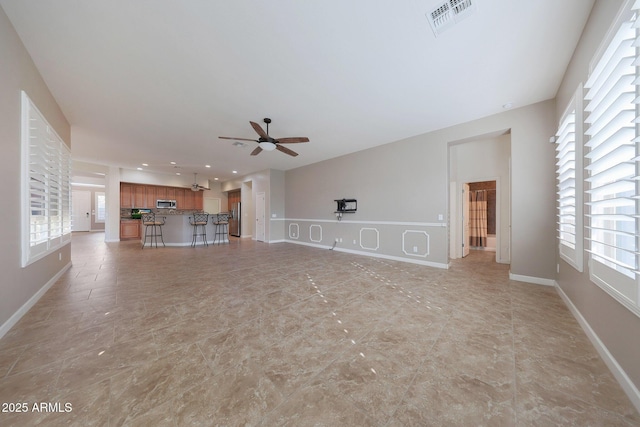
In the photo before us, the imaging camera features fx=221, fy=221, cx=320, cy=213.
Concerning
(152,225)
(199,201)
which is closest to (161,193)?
(199,201)

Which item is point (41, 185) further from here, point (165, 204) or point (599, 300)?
point (165, 204)

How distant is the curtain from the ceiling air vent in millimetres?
6236

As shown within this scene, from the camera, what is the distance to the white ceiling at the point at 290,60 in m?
1.93

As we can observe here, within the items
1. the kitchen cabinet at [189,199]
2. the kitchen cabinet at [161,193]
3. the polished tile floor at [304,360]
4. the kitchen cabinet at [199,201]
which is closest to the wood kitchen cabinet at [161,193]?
the kitchen cabinet at [161,193]

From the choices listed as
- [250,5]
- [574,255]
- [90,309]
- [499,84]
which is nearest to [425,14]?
[250,5]

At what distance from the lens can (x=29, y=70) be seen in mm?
2453

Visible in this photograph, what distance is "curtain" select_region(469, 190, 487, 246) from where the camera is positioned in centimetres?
684

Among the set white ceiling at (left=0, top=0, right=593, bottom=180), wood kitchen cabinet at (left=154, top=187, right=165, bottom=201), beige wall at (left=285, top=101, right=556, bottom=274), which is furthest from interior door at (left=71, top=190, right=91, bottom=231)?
beige wall at (left=285, top=101, right=556, bottom=274)

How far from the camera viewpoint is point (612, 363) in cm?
156

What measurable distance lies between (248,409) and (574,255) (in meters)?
3.43

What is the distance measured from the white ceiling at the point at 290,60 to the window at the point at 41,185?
27.2 inches

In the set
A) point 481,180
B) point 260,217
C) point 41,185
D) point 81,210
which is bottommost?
point 260,217

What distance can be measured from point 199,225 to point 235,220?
9.89 feet

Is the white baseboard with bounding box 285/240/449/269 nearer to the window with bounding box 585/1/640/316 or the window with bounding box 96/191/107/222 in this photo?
the window with bounding box 585/1/640/316
